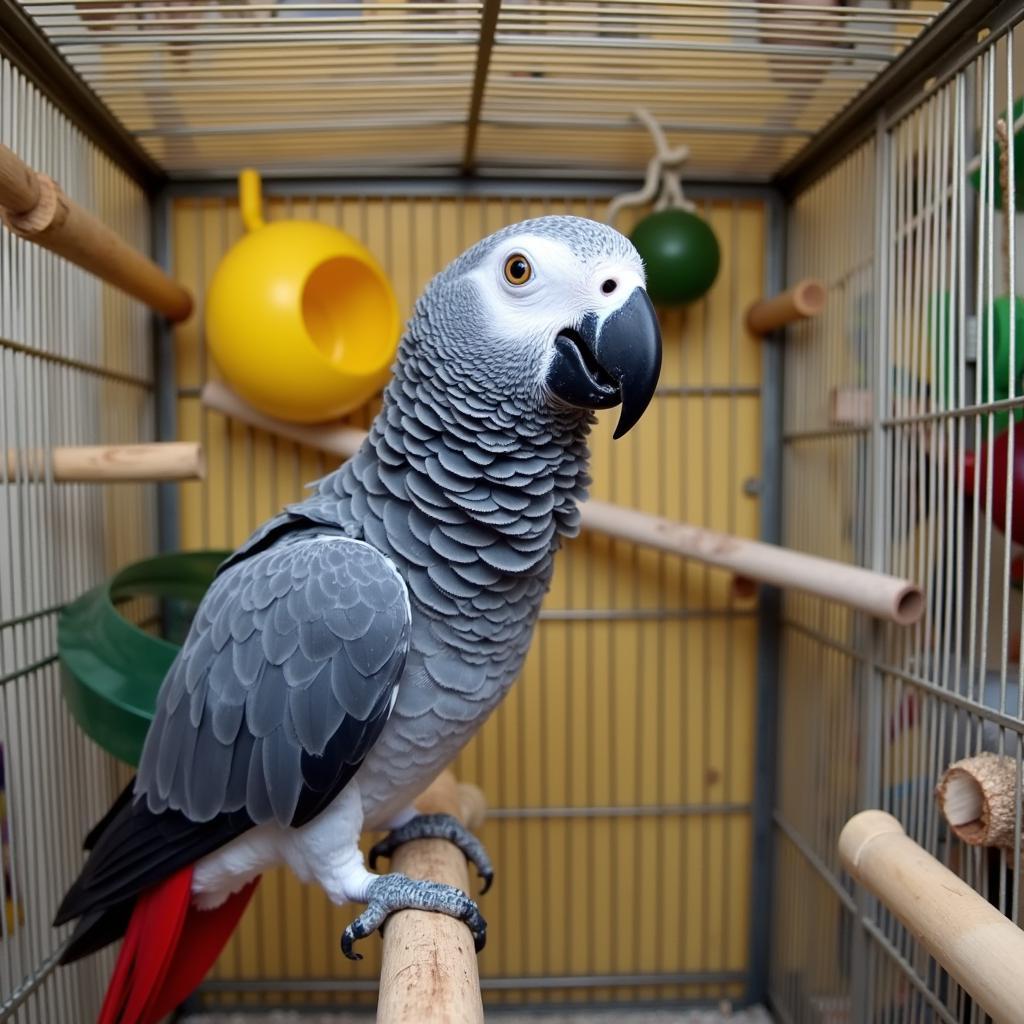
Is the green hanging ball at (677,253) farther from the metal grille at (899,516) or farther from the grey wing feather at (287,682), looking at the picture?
the grey wing feather at (287,682)

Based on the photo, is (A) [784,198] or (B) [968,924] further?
(A) [784,198]

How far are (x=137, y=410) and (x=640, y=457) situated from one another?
0.85 meters

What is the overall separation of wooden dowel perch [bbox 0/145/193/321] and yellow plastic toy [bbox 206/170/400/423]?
13 centimetres

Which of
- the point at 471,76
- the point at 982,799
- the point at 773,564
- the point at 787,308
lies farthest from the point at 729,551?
the point at 471,76

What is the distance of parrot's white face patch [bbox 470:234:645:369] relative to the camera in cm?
67

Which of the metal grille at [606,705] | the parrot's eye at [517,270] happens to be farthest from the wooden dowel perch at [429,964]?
the metal grille at [606,705]

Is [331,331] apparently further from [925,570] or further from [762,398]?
[925,570]

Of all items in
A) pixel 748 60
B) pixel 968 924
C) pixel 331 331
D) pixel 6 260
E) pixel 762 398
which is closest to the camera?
pixel 968 924

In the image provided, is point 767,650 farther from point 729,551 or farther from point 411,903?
point 411,903

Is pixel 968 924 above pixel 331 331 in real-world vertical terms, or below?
below

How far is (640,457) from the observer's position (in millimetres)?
1456

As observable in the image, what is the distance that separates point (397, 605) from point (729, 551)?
650mm

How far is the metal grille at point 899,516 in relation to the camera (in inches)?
33.0

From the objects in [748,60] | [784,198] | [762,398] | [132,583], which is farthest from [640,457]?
[132,583]
